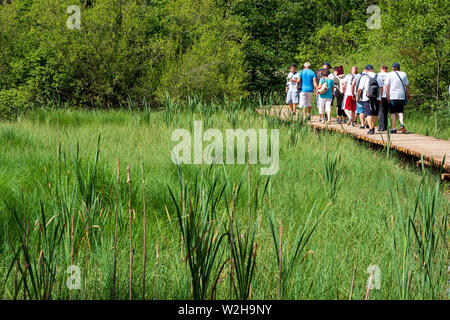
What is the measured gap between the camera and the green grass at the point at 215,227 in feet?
7.47

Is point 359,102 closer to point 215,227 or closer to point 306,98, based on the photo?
point 306,98

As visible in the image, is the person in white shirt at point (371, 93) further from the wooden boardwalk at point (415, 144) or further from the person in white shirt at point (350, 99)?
the person in white shirt at point (350, 99)

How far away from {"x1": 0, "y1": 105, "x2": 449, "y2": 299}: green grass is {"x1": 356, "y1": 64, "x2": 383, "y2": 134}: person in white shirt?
9.52 feet

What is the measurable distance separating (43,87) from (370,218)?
12899 mm

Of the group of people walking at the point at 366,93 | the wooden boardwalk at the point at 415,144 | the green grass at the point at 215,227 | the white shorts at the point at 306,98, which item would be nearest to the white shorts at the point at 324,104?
the group of people walking at the point at 366,93

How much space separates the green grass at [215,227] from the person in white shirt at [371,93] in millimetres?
2903

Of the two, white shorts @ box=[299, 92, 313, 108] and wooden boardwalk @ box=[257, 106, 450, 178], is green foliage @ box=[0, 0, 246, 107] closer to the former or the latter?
white shorts @ box=[299, 92, 313, 108]

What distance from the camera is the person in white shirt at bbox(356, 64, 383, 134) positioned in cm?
1017

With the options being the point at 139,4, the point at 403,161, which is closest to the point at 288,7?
the point at 139,4

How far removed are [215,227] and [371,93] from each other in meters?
7.61

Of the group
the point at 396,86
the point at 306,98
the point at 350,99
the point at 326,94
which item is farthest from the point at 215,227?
the point at 306,98

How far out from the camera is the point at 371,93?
1016cm

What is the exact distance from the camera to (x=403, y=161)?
864 cm
